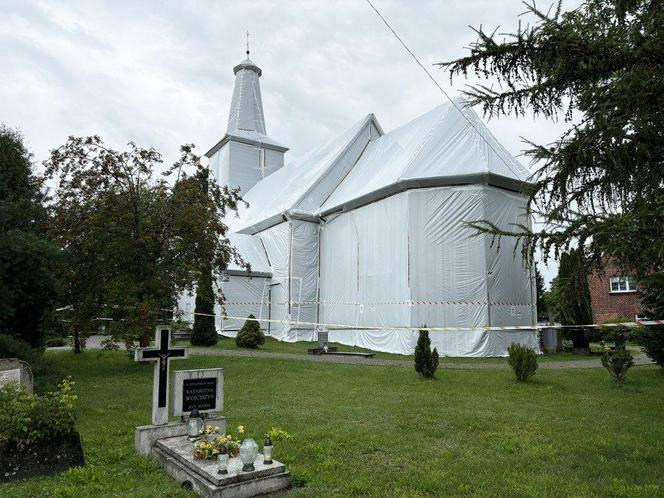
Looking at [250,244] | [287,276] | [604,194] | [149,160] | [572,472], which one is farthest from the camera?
[250,244]

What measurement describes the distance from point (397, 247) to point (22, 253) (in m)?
12.8

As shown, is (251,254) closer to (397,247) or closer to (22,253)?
(397,247)

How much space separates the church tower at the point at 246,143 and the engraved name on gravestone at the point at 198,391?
3224cm

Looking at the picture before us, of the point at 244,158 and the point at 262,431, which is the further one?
the point at 244,158

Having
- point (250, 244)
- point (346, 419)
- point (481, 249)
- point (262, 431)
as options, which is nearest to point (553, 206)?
point (346, 419)

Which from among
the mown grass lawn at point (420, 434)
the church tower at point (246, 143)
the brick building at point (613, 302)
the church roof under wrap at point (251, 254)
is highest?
the church tower at point (246, 143)

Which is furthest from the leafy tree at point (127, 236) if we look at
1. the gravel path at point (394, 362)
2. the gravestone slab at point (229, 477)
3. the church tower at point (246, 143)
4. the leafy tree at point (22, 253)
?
the church tower at point (246, 143)

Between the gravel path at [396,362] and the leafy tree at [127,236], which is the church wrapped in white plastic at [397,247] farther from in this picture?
the leafy tree at [127,236]

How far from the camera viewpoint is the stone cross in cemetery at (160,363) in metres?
6.18

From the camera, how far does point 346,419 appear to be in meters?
7.56

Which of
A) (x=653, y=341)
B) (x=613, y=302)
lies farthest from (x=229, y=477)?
(x=613, y=302)

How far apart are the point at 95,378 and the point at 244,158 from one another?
2712 cm

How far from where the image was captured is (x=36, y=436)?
521 centimetres

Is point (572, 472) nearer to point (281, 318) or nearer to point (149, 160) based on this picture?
point (149, 160)
